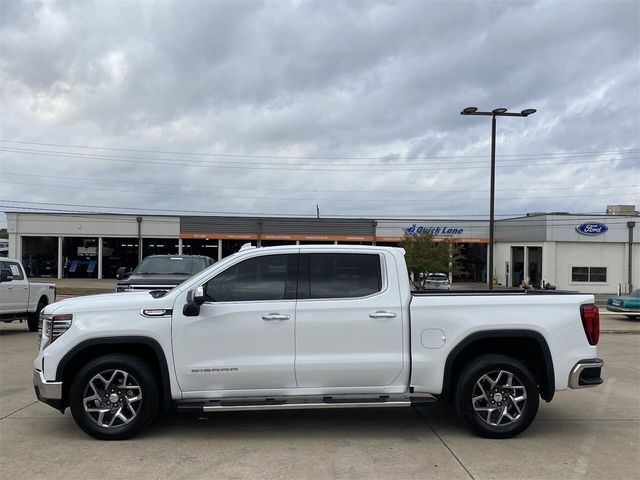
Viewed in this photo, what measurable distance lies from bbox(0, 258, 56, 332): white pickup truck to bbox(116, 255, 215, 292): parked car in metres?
2.62

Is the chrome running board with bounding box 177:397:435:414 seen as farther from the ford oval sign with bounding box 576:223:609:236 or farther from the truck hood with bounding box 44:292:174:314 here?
the ford oval sign with bounding box 576:223:609:236

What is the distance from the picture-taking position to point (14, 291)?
13484 mm

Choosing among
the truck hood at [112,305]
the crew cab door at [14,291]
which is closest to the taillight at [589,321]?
the truck hood at [112,305]

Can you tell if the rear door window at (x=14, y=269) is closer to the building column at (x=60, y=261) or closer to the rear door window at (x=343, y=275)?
the rear door window at (x=343, y=275)

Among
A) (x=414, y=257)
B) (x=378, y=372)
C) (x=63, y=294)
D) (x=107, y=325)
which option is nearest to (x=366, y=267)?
(x=378, y=372)

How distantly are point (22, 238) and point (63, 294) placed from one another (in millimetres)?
23040

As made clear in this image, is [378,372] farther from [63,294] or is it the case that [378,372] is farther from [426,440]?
A: [63,294]

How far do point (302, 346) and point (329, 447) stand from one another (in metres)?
0.98

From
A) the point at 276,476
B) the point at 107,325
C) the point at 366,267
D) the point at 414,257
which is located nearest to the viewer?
the point at 276,476

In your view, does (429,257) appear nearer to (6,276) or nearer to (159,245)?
(159,245)

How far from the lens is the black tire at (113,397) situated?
539 centimetres

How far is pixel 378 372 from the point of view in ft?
18.0

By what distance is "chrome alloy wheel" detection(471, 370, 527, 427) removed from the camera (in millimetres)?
5613

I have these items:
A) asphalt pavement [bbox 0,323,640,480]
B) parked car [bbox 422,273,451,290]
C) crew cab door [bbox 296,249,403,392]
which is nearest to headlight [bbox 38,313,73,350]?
asphalt pavement [bbox 0,323,640,480]
